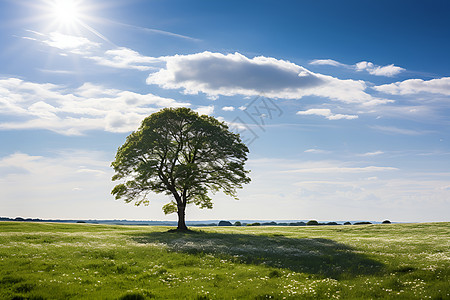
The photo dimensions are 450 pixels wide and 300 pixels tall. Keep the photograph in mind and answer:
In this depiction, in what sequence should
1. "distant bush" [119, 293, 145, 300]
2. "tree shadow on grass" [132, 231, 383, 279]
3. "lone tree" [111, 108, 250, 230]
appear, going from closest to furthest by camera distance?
"distant bush" [119, 293, 145, 300], "tree shadow on grass" [132, 231, 383, 279], "lone tree" [111, 108, 250, 230]

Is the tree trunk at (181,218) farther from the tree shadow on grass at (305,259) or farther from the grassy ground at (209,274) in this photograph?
the grassy ground at (209,274)

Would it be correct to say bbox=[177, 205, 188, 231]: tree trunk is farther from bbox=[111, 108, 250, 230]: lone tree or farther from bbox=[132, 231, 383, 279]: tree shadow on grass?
bbox=[132, 231, 383, 279]: tree shadow on grass

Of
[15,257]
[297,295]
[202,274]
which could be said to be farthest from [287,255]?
[15,257]

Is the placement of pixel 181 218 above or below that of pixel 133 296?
above

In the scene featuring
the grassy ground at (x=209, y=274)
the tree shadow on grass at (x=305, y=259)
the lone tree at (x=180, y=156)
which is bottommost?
the tree shadow on grass at (x=305, y=259)

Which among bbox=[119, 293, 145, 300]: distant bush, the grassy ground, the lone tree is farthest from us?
the lone tree

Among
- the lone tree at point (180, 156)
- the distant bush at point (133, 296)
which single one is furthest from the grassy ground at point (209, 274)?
the lone tree at point (180, 156)

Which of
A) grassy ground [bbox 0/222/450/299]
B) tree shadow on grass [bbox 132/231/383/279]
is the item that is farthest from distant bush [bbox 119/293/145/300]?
tree shadow on grass [bbox 132/231/383/279]

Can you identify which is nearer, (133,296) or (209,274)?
(133,296)

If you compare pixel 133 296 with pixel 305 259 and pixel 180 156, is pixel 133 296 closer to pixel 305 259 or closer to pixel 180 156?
pixel 305 259

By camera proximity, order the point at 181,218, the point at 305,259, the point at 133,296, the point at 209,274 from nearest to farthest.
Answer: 1. the point at 133,296
2. the point at 209,274
3. the point at 305,259
4. the point at 181,218

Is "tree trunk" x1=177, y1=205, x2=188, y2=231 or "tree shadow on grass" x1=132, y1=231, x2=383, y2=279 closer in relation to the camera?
"tree shadow on grass" x1=132, y1=231, x2=383, y2=279

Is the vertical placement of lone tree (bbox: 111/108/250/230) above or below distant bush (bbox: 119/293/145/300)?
above

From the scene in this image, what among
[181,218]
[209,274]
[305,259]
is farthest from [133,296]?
[181,218]
